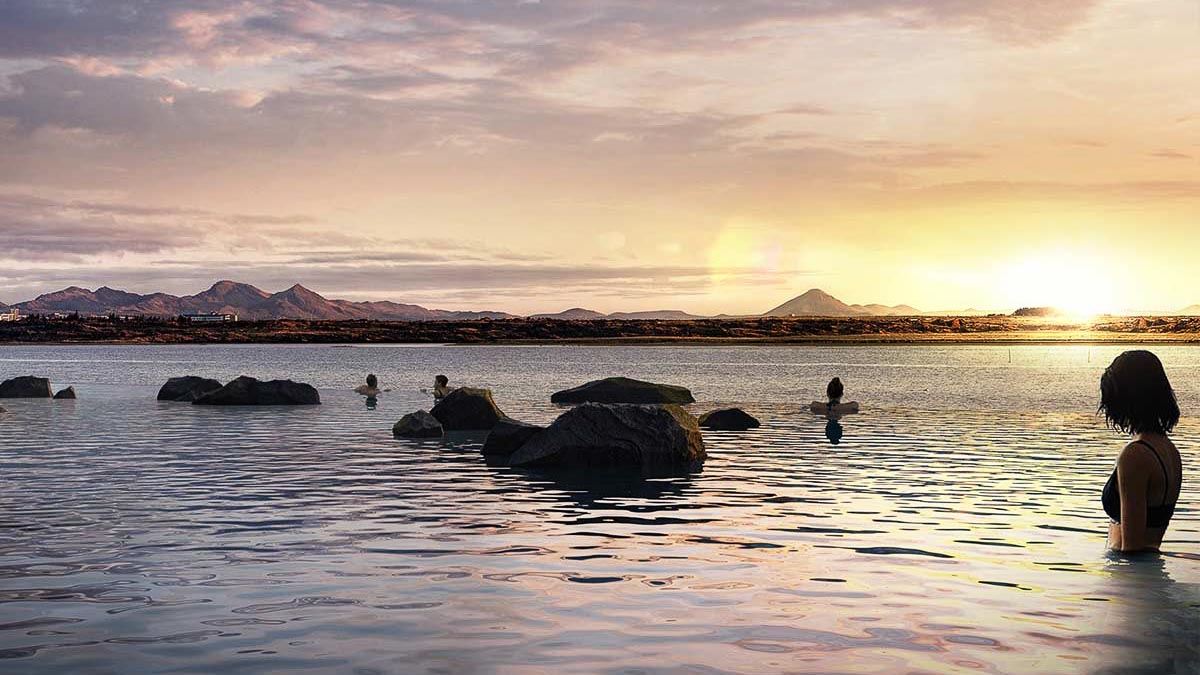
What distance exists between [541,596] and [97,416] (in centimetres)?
3036

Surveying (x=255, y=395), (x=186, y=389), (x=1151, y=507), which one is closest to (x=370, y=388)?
(x=255, y=395)

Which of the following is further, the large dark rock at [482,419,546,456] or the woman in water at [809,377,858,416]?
the woman in water at [809,377,858,416]

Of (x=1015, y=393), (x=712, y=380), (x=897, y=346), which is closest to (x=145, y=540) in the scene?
(x=1015, y=393)

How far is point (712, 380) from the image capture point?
70125 millimetres

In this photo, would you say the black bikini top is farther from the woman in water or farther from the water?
the woman in water

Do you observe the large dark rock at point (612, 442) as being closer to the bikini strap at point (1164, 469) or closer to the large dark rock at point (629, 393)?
the bikini strap at point (1164, 469)

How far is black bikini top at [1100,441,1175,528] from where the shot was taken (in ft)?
31.9

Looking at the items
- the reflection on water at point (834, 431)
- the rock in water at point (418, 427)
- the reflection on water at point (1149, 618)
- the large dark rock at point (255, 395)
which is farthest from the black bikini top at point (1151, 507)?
the large dark rock at point (255, 395)

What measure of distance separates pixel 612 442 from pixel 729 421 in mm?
10959

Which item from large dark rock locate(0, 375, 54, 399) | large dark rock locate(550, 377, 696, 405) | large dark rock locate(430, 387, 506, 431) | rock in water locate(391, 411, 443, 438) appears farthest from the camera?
large dark rock locate(0, 375, 54, 399)

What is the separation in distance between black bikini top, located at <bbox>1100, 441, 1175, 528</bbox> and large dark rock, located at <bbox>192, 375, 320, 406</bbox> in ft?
120

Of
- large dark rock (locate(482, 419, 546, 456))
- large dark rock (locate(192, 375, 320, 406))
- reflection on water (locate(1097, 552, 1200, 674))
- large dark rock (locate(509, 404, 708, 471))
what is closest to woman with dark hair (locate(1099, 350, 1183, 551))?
reflection on water (locate(1097, 552, 1200, 674))

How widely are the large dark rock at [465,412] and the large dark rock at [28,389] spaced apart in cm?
2415

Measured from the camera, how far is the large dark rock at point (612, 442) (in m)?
21.8
